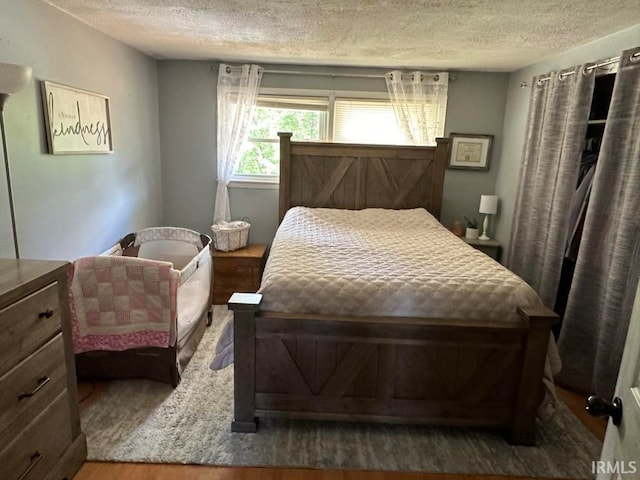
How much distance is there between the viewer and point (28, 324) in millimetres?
1469

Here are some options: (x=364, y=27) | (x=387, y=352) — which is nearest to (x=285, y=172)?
(x=364, y=27)

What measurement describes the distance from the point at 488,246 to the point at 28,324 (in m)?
3.70

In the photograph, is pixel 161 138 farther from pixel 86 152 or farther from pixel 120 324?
pixel 120 324

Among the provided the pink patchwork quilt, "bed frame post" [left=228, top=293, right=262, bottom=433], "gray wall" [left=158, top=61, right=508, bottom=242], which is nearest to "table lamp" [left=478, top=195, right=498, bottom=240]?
"gray wall" [left=158, top=61, right=508, bottom=242]

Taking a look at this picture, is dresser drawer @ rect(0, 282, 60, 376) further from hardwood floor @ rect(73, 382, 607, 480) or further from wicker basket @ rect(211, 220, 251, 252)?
wicker basket @ rect(211, 220, 251, 252)

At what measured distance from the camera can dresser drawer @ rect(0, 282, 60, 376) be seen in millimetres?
1359

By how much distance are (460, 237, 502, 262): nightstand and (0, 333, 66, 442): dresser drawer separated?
3.46 m

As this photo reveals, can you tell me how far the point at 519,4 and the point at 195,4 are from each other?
1742mm

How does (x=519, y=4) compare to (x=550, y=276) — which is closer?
(x=519, y=4)

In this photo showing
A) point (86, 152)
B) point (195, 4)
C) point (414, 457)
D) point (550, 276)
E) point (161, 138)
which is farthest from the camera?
point (161, 138)

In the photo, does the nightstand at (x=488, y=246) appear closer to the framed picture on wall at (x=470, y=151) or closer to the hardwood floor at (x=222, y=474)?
the framed picture on wall at (x=470, y=151)

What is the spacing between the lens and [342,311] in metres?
2.04

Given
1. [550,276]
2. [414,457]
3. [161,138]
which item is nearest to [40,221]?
[161,138]

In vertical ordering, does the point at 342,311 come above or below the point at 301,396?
above
